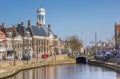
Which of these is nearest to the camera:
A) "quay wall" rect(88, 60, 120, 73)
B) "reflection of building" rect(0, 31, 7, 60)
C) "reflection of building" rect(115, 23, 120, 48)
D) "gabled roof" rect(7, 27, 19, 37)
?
"quay wall" rect(88, 60, 120, 73)

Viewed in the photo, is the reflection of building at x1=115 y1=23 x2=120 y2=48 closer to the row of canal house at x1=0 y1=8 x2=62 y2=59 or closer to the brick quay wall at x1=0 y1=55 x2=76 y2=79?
the brick quay wall at x1=0 y1=55 x2=76 y2=79

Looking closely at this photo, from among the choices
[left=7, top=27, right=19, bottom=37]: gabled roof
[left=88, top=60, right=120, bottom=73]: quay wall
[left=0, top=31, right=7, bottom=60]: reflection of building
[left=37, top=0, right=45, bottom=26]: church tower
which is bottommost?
[left=88, top=60, right=120, bottom=73]: quay wall

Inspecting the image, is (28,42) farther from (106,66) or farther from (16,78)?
(16,78)

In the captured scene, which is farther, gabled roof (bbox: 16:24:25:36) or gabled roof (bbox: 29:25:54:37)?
gabled roof (bbox: 29:25:54:37)

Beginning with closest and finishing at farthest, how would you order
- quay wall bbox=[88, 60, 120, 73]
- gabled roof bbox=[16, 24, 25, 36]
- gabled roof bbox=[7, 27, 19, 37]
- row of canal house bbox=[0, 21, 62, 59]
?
quay wall bbox=[88, 60, 120, 73]
row of canal house bbox=[0, 21, 62, 59]
gabled roof bbox=[7, 27, 19, 37]
gabled roof bbox=[16, 24, 25, 36]

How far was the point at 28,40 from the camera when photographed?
103750 mm

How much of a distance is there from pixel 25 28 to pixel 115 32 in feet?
108

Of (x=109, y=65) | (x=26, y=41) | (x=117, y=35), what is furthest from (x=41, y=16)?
(x=109, y=65)

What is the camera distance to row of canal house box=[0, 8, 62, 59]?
308 feet

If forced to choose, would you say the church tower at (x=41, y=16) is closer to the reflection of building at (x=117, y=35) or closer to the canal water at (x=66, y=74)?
the reflection of building at (x=117, y=35)

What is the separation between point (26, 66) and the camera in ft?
268

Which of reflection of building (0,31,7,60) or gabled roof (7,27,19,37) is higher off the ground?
gabled roof (7,27,19,37)

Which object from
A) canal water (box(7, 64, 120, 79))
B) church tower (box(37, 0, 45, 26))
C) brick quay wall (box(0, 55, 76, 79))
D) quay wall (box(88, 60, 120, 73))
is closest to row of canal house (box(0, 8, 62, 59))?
church tower (box(37, 0, 45, 26))

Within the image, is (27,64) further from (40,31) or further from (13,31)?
(40,31)
